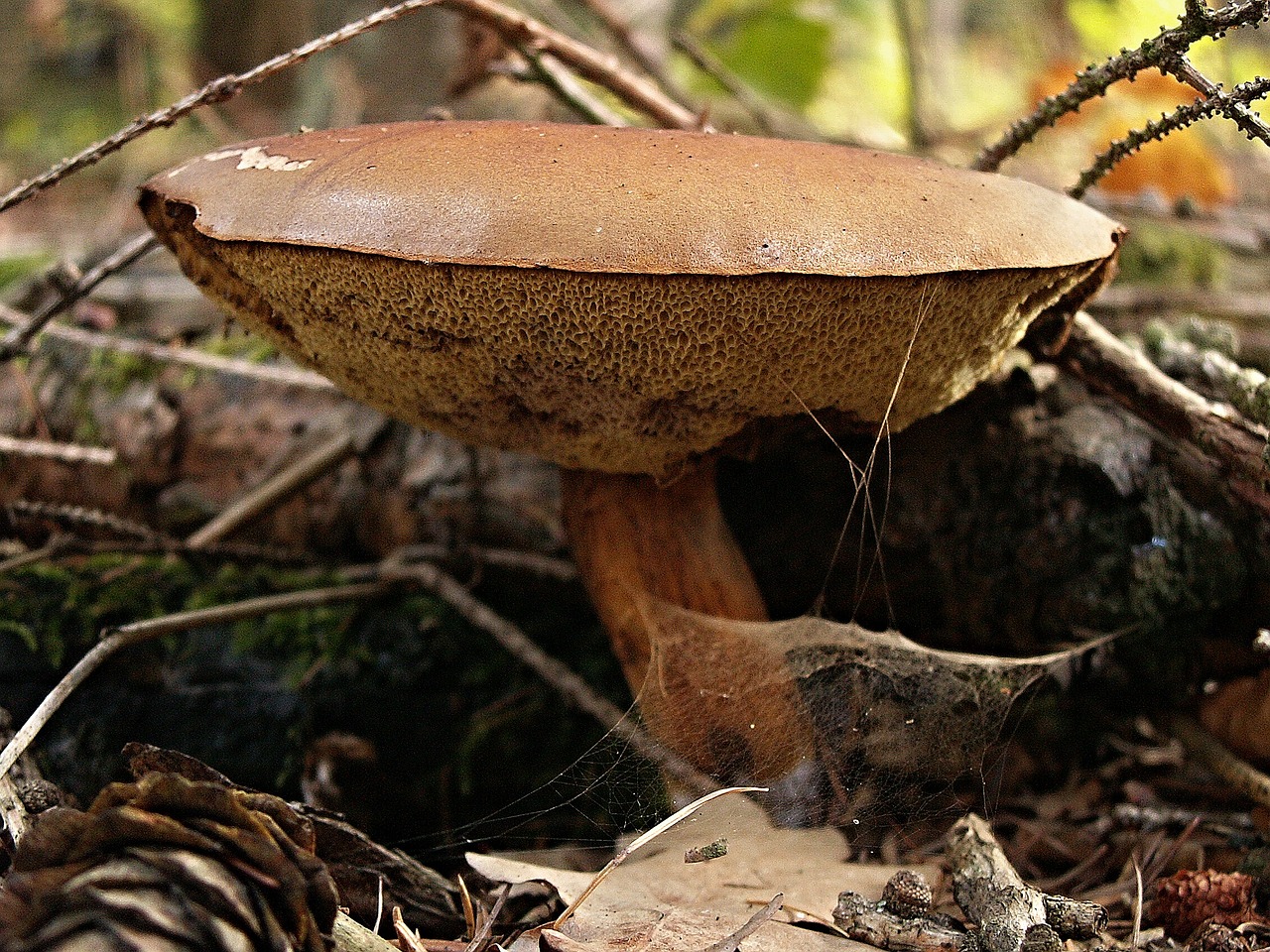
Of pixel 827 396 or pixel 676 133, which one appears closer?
pixel 676 133

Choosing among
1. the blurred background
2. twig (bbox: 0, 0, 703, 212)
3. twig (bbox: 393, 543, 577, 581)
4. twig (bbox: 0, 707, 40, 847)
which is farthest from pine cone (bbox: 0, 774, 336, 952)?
the blurred background

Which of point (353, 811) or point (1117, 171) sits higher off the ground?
point (1117, 171)

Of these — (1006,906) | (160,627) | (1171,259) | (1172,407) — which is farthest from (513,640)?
(1171,259)

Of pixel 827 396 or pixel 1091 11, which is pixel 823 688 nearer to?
pixel 827 396

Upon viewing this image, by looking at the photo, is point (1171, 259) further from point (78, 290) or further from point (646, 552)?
point (78, 290)

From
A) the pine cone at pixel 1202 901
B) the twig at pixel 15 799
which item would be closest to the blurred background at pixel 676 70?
the twig at pixel 15 799

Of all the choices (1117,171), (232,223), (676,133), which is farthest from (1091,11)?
(232,223)
